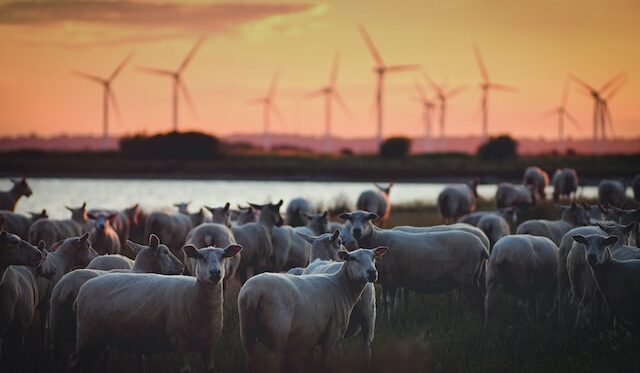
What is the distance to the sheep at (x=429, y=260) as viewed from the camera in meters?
15.2

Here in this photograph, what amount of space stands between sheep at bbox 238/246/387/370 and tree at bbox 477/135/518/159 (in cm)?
7632

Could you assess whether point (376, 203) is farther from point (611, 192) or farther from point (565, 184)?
point (565, 184)

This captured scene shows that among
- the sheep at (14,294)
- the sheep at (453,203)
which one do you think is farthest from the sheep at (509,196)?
the sheep at (14,294)

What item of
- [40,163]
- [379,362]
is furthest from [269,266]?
[40,163]

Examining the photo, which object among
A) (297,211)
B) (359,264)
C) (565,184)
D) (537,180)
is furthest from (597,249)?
(537,180)

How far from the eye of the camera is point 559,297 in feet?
51.4

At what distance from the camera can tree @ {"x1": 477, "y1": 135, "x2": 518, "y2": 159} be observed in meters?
86.4

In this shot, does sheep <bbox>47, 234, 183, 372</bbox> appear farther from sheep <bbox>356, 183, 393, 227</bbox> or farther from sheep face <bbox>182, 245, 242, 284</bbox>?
sheep <bbox>356, 183, 393, 227</bbox>

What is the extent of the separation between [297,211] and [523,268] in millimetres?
9590

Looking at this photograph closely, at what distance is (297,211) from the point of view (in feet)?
79.2

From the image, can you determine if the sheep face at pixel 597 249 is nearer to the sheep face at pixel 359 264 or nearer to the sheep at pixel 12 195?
the sheep face at pixel 359 264

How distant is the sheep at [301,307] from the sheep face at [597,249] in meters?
3.19

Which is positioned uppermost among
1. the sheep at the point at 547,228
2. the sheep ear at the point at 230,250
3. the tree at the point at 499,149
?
the tree at the point at 499,149

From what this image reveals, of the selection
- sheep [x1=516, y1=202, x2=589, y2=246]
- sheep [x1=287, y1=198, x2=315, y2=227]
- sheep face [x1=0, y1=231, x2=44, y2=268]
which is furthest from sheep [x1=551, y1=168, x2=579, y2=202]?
sheep face [x1=0, y1=231, x2=44, y2=268]
